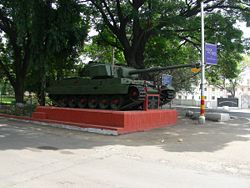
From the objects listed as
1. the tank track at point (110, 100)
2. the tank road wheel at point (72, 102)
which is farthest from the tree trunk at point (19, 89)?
the tank road wheel at point (72, 102)

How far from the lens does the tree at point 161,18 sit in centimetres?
1992

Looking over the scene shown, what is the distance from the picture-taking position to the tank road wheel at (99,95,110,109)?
1645 centimetres

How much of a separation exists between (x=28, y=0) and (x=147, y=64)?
14.1 meters

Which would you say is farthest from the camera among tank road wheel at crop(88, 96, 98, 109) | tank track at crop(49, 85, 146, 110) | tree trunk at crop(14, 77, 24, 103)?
tree trunk at crop(14, 77, 24, 103)

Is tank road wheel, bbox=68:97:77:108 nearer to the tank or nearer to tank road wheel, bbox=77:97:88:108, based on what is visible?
the tank

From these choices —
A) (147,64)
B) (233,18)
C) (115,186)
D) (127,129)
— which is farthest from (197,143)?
(147,64)

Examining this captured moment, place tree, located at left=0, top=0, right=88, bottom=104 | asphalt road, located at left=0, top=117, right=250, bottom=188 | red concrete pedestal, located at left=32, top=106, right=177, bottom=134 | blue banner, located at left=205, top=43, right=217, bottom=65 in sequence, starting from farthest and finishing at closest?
tree, located at left=0, top=0, right=88, bottom=104
blue banner, located at left=205, top=43, right=217, bottom=65
red concrete pedestal, located at left=32, top=106, right=177, bottom=134
asphalt road, located at left=0, top=117, right=250, bottom=188

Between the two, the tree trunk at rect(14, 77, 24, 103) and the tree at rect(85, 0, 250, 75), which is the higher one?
the tree at rect(85, 0, 250, 75)

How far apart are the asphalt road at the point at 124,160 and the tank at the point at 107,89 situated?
135 inches

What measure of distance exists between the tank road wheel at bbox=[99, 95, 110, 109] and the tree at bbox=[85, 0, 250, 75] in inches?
228

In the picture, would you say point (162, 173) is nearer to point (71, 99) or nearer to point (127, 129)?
point (127, 129)

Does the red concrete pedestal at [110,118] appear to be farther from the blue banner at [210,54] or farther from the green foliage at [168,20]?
the green foliage at [168,20]

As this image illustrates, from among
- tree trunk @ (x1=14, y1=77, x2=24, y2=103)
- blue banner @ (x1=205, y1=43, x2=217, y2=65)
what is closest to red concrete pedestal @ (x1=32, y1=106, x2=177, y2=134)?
A: blue banner @ (x1=205, y1=43, x2=217, y2=65)

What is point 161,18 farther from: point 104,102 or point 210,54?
point 104,102
